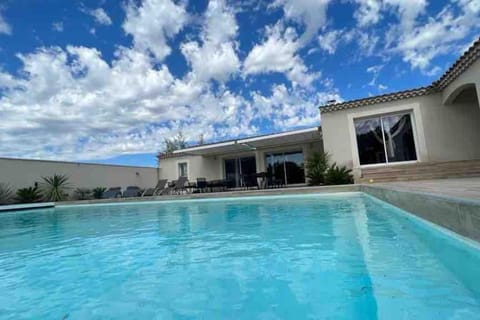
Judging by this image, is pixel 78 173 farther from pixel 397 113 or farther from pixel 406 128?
pixel 406 128

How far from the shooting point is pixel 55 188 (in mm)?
17484

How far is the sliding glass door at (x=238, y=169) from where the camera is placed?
60.4ft

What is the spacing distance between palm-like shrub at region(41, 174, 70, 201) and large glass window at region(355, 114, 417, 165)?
1809 centimetres

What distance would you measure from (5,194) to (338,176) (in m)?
19.1

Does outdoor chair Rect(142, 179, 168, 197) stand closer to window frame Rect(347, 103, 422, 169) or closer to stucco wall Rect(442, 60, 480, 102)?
window frame Rect(347, 103, 422, 169)

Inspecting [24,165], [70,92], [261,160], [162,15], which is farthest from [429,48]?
[24,165]

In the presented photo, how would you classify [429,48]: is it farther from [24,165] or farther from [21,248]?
[24,165]

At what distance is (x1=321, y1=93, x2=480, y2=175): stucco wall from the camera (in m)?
10.4

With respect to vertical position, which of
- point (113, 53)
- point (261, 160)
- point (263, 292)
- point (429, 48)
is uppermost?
point (113, 53)

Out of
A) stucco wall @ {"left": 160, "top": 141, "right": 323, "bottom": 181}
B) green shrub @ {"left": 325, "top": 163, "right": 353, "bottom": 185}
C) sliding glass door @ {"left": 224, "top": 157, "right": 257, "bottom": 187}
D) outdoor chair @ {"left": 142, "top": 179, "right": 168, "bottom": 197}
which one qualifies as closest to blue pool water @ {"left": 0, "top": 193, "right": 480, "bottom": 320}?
green shrub @ {"left": 325, "top": 163, "right": 353, "bottom": 185}

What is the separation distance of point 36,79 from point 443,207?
17.2m

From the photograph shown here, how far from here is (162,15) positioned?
10469 millimetres

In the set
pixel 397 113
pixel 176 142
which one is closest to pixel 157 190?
pixel 397 113

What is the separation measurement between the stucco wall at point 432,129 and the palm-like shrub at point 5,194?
19.0 meters
